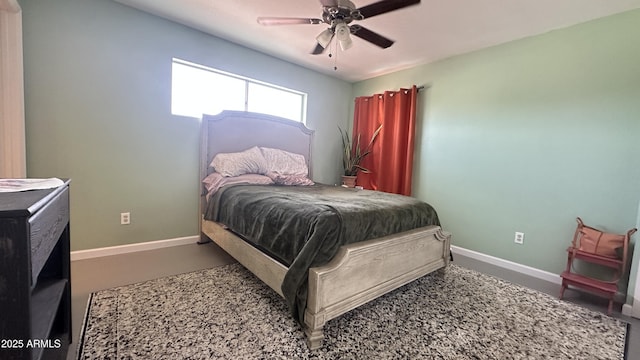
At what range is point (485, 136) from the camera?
9.89ft

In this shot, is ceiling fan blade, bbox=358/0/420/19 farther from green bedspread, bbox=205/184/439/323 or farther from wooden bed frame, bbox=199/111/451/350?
wooden bed frame, bbox=199/111/451/350

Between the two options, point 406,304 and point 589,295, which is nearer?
point 406,304

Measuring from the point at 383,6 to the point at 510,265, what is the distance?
2.83 m

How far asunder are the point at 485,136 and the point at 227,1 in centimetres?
303

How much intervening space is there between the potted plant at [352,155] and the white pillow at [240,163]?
147cm

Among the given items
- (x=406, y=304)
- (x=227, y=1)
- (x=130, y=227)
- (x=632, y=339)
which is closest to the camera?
(x=632, y=339)

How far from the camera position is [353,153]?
14.4 ft

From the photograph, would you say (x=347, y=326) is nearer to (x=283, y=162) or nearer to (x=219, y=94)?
(x=283, y=162)

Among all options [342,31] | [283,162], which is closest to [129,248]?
[283,162]

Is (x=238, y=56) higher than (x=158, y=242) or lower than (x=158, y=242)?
higher

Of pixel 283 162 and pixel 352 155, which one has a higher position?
pixel 352 155

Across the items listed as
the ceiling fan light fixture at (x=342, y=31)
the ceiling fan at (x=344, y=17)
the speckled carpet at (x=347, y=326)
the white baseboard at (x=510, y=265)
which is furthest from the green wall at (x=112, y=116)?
the white baseboard at (x=510, y=265)

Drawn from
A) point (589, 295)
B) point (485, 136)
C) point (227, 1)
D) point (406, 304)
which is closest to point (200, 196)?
point (227, 1)

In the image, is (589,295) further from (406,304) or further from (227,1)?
(227,1)
